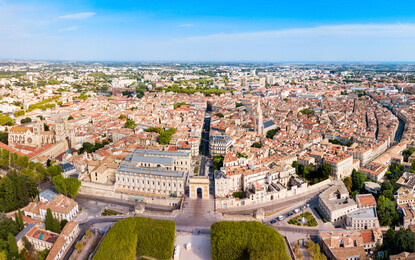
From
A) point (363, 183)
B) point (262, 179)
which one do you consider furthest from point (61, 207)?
point (363, 183)

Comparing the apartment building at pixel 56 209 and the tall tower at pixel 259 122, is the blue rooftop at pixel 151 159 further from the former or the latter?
the tall tower at pixel 259 122

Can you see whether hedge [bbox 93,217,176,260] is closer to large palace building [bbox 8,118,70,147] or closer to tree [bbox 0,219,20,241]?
tree [bbox 0,219,20,241]

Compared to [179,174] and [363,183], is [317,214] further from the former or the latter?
[179,174]

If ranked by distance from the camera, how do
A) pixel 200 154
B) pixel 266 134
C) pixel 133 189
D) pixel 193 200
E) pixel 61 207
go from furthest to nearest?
pixel 266 134 → pixel 200 154 → pixel 133 189 → pixel 193 200 → pixel 61 207

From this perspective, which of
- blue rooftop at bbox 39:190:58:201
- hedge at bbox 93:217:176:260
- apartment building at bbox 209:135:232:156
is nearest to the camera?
hedge at bbox 93:217:176:260

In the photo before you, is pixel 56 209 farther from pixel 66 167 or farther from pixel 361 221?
pixel 361 221

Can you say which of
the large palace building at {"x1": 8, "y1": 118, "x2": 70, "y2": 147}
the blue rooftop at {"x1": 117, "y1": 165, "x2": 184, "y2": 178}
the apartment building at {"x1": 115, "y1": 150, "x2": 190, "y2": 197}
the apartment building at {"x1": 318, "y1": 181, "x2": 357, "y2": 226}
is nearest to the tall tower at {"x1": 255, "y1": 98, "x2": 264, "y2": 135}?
the apartment building at {"x1": 318, "y1": 181, "x2": 357, "y2": 226}
